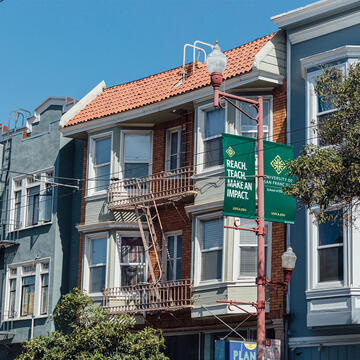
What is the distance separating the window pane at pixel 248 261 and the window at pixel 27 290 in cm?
914

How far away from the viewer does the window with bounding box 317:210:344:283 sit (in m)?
22.6

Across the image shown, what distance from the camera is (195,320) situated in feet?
85.7

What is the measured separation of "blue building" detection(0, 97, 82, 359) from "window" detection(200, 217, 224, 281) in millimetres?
6292

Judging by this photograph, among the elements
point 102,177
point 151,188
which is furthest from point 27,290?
point 151,188

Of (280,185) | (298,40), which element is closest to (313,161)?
(280,185)

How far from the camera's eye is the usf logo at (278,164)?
19.0 metres

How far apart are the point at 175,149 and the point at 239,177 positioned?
9.65m

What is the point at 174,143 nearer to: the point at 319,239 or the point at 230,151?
the point at 319,239

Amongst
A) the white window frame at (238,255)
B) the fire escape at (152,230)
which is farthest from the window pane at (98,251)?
the white window frame at (238,255)

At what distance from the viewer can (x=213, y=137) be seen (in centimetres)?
2656

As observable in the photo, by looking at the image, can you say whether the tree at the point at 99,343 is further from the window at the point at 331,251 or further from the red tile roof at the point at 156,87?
the red tile roof at the point at 156,87

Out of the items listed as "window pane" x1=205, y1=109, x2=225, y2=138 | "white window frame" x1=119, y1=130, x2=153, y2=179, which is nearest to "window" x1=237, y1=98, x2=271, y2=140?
"window pane" x1=205, y1=109, x2=225, y2=138

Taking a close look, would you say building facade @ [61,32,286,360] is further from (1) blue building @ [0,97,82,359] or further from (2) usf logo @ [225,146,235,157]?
(2) usf logo @ [225,146,235,157]

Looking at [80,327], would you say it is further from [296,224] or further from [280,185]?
[280,185]
